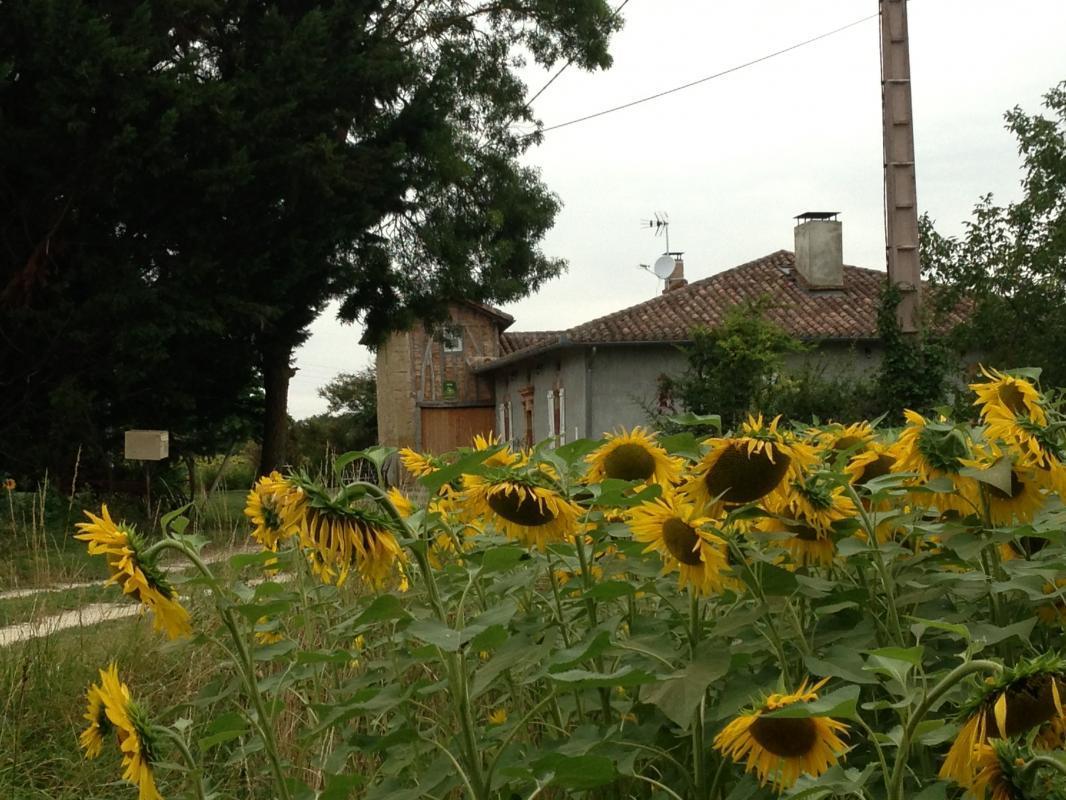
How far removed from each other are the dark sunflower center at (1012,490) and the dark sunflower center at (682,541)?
51 centimetres

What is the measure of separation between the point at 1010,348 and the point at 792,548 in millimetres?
21737

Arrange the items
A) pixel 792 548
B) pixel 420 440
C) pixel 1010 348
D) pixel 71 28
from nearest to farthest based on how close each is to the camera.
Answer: pixel 792 548 < pixel 71 28 < pixel 1010 348 < pixel 420 440

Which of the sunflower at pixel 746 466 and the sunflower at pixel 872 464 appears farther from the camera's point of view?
the sunflower at pixel 872 464

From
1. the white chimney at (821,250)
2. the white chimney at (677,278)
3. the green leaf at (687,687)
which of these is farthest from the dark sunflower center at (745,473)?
the white chimney at (677,278)

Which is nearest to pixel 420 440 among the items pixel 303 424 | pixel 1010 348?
pixel 303 424

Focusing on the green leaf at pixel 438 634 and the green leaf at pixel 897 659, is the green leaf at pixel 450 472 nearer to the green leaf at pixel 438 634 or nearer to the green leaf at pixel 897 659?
the green leaf at pixel 438 634

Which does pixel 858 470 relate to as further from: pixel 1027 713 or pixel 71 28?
pixel 71 28

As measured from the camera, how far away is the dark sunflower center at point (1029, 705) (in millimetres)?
1264

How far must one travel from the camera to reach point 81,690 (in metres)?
4.66

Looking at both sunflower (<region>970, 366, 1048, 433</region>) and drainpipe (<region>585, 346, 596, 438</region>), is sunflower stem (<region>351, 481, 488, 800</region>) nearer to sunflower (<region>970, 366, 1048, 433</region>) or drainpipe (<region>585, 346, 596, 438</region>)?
sunflower (<region>970, 366, 1048, 433</region>)

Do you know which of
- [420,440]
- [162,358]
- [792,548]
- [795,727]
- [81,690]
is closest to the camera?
[795,727]

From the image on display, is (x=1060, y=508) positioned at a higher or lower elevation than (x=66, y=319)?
lower

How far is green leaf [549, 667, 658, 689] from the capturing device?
64.6 inches

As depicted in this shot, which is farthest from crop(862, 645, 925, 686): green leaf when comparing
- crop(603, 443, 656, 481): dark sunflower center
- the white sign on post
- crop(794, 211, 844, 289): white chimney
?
crop(794, 211, 844, 289): white chimney
